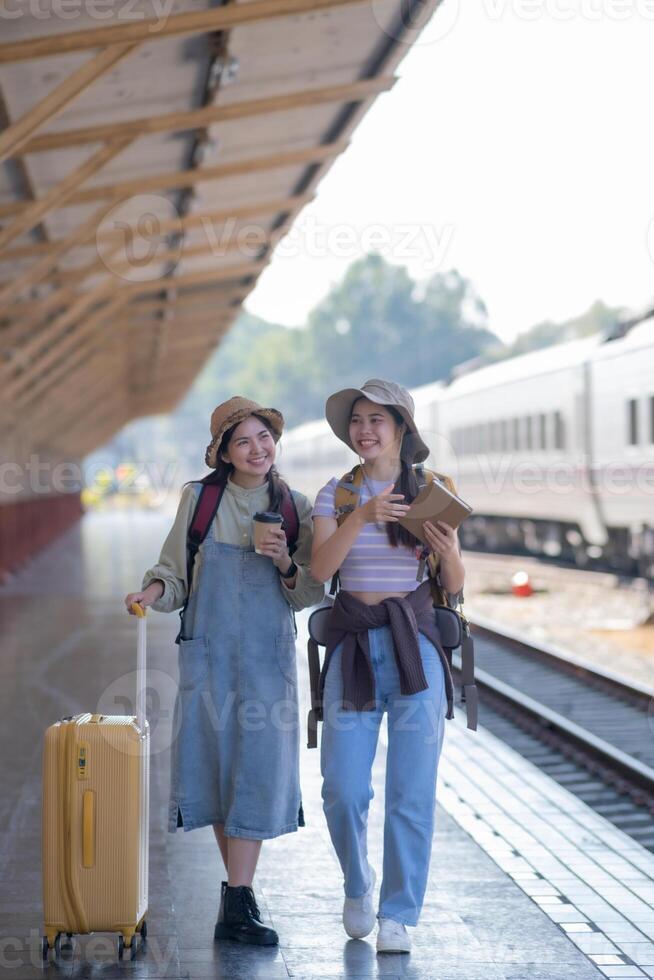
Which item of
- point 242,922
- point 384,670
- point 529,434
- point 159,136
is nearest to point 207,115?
point 159,136

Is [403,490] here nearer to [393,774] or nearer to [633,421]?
[393,774]

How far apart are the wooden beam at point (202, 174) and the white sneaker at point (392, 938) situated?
885 cm

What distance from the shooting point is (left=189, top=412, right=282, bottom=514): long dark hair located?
478 centimetres

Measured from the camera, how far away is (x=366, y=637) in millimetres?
4531

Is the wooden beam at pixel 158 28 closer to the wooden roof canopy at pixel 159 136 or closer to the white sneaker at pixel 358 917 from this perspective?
the wooden roof canopy at pixel 159 136

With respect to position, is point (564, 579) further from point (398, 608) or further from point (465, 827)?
point (398, 608)

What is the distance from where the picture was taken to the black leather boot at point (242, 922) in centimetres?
454

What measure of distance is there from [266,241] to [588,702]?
9.64 meters

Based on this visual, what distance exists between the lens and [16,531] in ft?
76.2

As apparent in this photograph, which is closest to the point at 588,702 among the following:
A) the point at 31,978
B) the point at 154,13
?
the point at 154,13

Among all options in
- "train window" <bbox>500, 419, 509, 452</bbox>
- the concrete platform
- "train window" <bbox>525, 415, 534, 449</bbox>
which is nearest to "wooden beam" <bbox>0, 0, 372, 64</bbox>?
the concrete platform

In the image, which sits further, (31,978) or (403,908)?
(403,908)

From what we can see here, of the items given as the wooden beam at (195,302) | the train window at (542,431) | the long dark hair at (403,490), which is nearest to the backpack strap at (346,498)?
the long dark hair at (403,490)

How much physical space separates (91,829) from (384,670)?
103cm
